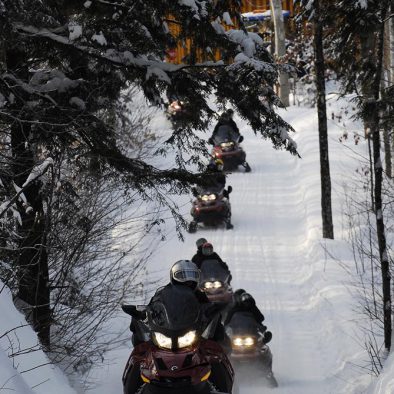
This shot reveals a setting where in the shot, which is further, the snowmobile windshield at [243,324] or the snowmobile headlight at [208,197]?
the snowmobile headlight at [208,197]

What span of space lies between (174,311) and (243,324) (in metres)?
3.54

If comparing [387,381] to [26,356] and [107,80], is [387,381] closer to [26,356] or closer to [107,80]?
[26,356]

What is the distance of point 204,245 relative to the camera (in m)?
12.3

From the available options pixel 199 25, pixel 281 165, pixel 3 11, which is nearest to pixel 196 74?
pixel 199 25

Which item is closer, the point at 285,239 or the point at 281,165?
the point at 285,239

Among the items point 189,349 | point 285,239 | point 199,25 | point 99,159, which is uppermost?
point 199,25

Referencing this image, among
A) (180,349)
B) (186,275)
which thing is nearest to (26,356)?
(180,349)

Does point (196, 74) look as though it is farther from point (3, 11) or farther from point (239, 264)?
point (239, 264)

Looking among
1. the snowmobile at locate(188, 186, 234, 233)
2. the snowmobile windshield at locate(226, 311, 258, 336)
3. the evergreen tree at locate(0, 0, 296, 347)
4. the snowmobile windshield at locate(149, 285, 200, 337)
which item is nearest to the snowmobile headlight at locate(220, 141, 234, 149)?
the snowmobile at locate(188, 186, 234, 233)

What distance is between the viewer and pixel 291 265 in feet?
54.4

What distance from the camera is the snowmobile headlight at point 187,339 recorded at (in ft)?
20.4

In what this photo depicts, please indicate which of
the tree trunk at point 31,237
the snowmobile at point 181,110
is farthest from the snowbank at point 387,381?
the snowmobile at point 181,110

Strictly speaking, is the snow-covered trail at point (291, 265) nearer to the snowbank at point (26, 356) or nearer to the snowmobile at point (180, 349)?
the snowbank at point (26, 356)

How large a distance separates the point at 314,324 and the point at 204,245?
2.51 metres
